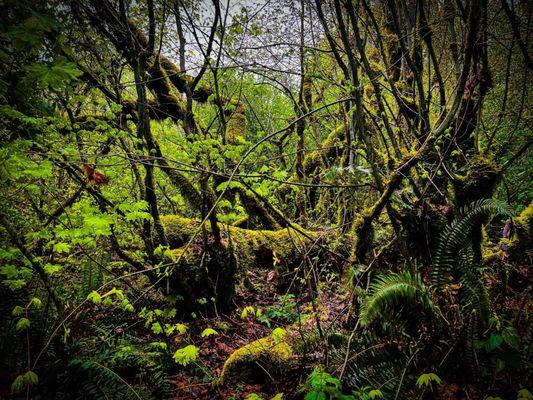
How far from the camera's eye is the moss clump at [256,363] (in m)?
3.23

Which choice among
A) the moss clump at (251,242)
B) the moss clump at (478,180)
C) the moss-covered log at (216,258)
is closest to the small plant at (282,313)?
the moss-covered log at (216,258)

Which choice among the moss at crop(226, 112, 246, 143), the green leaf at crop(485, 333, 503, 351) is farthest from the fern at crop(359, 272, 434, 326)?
the moss at crop(226, 112, 246, 143)

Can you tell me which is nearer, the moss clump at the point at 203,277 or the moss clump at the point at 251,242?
the moss clump at the point at 203,277

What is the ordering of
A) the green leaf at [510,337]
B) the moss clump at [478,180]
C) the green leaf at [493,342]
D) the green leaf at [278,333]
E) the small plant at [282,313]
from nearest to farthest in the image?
the green leaf at [510,337] → the green leaf at [493,342] → the green leaf at [278,333] → the moss clump at [478,180] → the small plant at [282,313]

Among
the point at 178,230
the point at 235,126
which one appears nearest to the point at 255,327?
the point at 178,230

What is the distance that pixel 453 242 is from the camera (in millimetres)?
3006

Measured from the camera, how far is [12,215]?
3.77 metres

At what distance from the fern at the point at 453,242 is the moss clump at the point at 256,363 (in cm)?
192

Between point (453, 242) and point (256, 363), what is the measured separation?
256 cm

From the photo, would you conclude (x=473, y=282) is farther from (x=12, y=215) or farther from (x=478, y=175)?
(x=12, y=215)

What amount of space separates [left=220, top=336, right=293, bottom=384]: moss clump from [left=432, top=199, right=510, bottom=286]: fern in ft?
6.28

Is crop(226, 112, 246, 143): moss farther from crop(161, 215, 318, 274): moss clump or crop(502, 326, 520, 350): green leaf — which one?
crop(502, 326, 520, 350): green leaf

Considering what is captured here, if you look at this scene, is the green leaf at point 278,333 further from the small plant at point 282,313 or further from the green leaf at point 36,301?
the green leaf at point 36,301

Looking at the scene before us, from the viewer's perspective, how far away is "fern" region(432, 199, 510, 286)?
9.74ft
